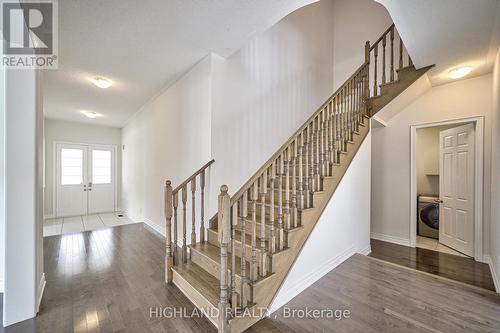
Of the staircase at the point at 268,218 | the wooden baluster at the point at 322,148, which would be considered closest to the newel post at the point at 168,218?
the staircase at the point at 268,218

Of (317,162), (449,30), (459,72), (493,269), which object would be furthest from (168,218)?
(459,72)

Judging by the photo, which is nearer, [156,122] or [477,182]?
[477,182]

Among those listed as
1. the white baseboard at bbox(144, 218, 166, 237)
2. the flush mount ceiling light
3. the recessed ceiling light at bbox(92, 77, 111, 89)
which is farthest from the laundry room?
the flush mount ceiling light

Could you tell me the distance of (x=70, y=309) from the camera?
1.94 meters

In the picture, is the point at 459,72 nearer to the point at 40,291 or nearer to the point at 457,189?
the point at 457,189

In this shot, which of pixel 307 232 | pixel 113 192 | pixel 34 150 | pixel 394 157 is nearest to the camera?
pixel 34 150

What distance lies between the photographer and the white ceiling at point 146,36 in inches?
74.2

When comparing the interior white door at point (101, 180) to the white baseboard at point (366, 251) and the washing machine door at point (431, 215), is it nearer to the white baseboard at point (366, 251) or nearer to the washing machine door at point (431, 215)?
the white baseboard at point (366, 251)

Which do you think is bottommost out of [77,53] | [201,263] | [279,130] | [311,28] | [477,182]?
[201,263]

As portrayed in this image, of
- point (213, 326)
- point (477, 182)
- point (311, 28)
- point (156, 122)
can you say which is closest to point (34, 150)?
point (213, 326)

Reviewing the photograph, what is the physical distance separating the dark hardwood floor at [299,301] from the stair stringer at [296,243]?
Result: 138 mm

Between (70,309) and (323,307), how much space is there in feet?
7.76

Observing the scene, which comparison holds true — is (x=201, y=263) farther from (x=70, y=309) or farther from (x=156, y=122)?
(x=156, y=122)

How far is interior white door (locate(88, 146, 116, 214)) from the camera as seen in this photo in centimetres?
631
